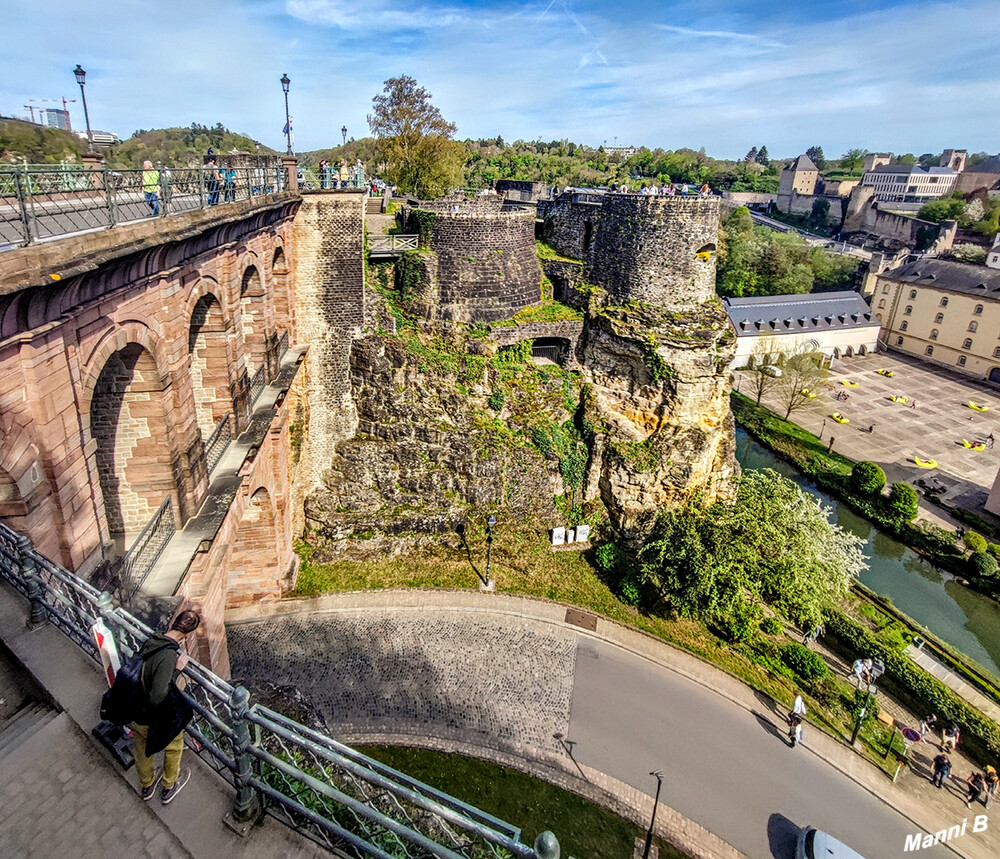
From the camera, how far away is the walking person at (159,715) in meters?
4.14

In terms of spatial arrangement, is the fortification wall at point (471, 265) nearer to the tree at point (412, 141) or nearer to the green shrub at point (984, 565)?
the tree at point (412, 141)

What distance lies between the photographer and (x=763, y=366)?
42.7 meters

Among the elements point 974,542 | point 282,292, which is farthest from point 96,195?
point 974,542

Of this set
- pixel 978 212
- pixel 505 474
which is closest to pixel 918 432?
pixel 505 474

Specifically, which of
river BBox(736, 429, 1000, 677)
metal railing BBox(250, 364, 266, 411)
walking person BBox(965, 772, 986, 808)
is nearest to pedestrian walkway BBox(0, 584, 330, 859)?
metal railing BBox(250, 364, 266, 411)

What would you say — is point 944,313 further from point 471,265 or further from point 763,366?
point 471,265

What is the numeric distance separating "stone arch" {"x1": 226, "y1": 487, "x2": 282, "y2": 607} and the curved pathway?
643 mm

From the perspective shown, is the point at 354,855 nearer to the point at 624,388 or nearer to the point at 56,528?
the point at 56,528

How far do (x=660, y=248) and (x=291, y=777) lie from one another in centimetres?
2199

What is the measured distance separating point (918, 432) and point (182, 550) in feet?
146

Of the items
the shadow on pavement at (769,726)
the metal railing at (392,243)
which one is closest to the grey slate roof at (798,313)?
the metal railing at (392,243)

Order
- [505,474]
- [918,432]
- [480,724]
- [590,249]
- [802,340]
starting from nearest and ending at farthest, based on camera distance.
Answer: [480,724] → [505,474] → [590,249] → [918,432] → [802,340]

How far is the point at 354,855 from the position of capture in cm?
429

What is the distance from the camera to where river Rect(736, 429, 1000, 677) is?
76.0 feet
